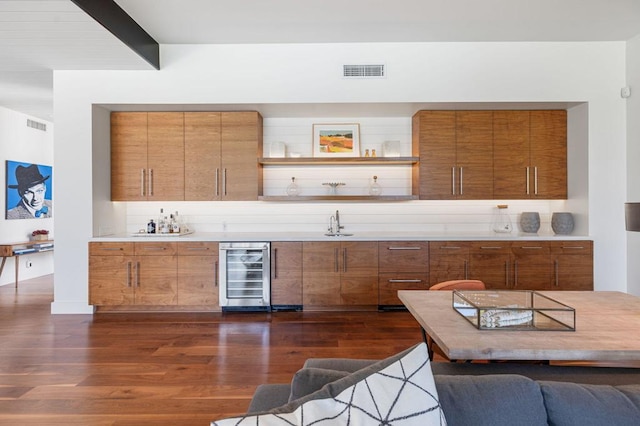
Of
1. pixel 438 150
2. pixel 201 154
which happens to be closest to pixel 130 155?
pixel 201 154

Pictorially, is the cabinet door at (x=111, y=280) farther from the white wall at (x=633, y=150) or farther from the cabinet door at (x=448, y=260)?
the white wall at (x=633, y=150)

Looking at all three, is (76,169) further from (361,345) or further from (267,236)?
(361,345)

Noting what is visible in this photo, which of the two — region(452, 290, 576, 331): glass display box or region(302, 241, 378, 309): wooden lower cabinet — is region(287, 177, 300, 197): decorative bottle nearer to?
region(302, 241, 378, 309): wooden lower cabinet

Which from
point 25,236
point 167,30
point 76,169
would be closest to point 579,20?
point 167,30

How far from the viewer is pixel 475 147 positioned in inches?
177

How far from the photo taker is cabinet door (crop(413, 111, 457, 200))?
14.7 feet

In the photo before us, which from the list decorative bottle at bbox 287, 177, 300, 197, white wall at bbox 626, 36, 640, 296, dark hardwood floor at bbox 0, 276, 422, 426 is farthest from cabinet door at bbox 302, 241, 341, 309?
white wall at bbox 626, 36, 640, 296

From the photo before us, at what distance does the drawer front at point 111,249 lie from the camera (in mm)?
4246

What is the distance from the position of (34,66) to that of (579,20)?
19.2 ft

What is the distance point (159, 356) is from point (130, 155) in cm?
256

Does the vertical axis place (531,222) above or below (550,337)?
above

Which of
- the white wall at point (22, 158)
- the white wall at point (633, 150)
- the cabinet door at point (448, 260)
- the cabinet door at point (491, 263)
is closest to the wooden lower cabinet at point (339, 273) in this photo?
the cabinet door at point (448, 260)

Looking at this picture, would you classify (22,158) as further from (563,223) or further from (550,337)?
(563,223)

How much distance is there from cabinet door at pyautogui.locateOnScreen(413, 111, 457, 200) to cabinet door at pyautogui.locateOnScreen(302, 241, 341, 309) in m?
1.40
